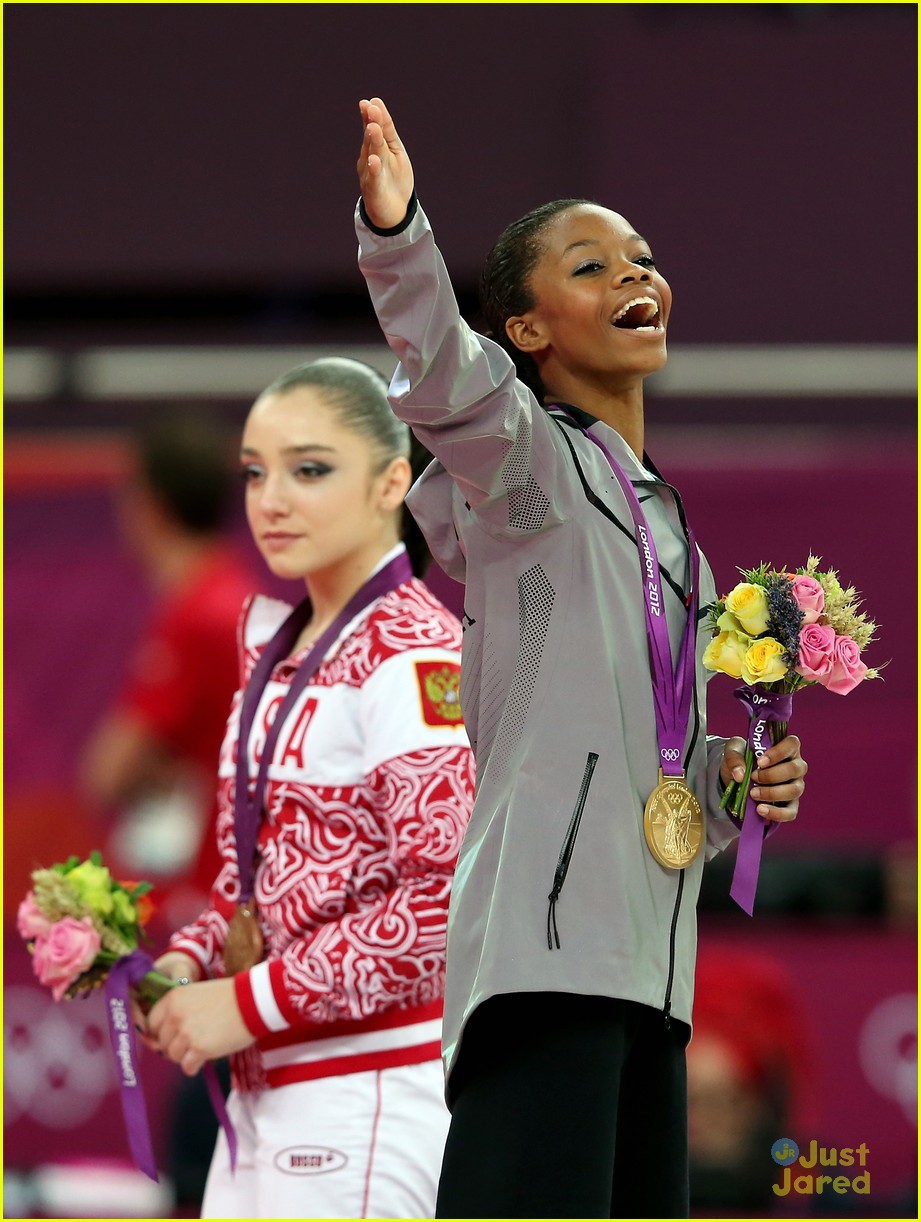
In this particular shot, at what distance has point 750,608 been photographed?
2.05m

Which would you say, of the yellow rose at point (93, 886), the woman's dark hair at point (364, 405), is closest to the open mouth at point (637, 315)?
the woman's dark hair at point (364, 405)

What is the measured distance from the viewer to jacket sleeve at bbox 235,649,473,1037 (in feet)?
8.47

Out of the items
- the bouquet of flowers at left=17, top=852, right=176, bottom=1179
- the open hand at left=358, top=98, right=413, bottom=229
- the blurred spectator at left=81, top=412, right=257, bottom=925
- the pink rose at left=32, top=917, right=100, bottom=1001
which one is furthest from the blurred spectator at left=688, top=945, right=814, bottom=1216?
the open hand at left=358, top=98, right=413, bottom=229

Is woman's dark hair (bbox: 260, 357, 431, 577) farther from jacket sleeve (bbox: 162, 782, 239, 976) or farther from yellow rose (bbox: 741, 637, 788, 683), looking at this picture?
yellow rose (bbox: 741, 637, 788, 683)

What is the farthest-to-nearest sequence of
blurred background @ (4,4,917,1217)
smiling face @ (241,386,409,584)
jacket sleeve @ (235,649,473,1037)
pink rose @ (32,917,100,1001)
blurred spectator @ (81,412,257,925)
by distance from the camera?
blurred background @ (4,4,917,1217)
blurred spectator @ (81,412,257,925)
smiling face @ (241,386,409,584)
pink rose @ (32,917,100,1001)
jacket sleeve @ (235,649,473,1037)

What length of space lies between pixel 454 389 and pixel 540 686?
369 mm

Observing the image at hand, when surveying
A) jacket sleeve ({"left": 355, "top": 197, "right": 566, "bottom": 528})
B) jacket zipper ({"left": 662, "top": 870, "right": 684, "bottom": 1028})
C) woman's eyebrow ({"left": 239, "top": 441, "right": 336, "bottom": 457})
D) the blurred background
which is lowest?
jacket zipper ({"left": 662, "top": 870, "right": 684, "bottom": 1028})

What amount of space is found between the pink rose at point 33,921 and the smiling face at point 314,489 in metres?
0.69

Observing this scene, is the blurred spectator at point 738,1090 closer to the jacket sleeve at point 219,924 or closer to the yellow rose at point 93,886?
the jacket sleeve at point 219,924

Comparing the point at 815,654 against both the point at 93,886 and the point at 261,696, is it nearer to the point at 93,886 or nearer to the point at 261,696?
the point at 261,696

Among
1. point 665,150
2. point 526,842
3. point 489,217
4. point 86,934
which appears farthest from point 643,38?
point 526,842

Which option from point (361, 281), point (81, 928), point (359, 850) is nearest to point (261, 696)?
point (359, 850)

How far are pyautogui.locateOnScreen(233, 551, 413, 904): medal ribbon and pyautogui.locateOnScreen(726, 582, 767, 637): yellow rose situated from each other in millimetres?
932

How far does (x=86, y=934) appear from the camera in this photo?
9.09 feet
